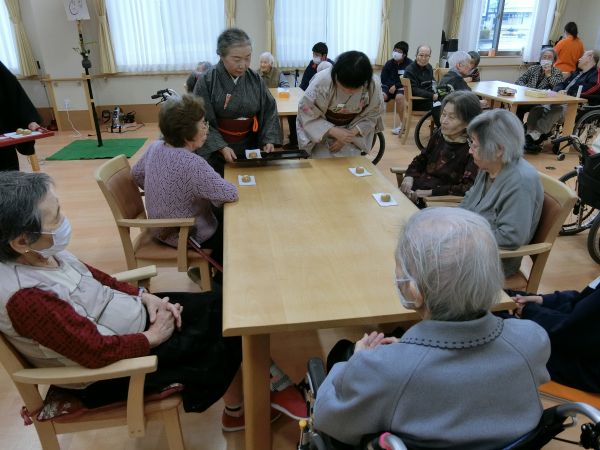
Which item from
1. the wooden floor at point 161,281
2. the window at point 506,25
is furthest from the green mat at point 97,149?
the window at point 506,25

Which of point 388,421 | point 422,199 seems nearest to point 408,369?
point 388,421

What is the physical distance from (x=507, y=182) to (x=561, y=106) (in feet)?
13.0

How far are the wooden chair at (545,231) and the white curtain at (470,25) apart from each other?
6652mm

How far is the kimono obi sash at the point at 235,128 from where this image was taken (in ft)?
8.17

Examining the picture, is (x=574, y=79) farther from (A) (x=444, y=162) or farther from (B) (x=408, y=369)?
(B) (x=408, y=369)

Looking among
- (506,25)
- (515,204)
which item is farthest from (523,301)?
(506,25)

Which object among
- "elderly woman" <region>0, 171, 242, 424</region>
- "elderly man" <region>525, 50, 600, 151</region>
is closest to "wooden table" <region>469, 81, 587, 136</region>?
"elderly man" <region>525, 50, 600, 151</region>

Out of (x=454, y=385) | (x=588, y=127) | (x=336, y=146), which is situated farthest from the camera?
(x=588, y=127)

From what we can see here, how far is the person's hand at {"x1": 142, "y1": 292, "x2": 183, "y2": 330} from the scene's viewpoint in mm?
1405

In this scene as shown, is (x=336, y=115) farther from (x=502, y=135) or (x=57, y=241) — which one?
(x=57, y=241)

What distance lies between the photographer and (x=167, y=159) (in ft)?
6.07

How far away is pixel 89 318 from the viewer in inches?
46.2

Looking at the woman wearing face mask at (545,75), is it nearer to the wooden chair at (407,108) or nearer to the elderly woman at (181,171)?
the wooden chair at (407,108)

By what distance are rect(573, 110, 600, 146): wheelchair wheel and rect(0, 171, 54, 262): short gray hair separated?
217 inches
